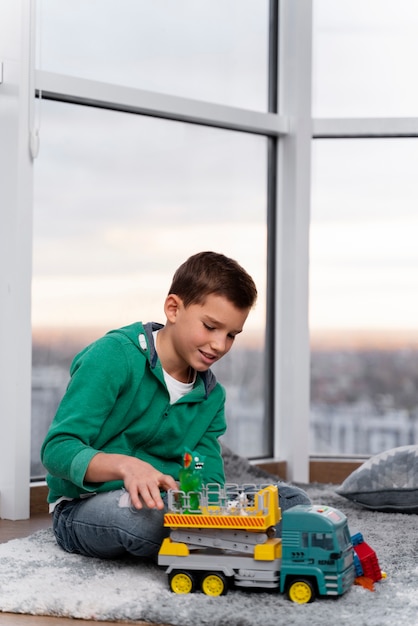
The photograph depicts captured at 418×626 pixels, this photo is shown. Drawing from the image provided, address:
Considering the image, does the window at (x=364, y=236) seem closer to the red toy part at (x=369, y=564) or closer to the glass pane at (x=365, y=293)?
the glass pane at (x=365, y=293)

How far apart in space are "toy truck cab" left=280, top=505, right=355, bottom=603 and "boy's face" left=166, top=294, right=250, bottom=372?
0.35 m

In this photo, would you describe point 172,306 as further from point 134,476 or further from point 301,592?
point 301,592

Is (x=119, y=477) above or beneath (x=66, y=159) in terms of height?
beneath

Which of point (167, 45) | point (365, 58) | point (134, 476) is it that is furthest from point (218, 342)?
point (365, 58)

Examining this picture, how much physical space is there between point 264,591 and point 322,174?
175cm

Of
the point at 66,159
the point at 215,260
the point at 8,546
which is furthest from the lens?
the point at 66,159

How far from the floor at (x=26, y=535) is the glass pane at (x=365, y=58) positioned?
1.53m

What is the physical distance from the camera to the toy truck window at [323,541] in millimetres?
1360

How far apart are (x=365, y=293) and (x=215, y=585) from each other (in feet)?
5.44

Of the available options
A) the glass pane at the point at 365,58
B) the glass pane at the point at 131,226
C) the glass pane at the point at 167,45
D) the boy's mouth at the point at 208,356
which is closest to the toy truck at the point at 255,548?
the boy's mouth at the point at 208,356

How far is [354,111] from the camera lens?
292cm

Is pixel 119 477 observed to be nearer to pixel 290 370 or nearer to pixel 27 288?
pixel 27 288

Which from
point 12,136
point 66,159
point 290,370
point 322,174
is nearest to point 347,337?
point 290,370

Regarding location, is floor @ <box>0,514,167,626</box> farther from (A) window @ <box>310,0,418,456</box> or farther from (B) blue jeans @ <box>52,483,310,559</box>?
(A) window @ <box>310,0,418,456</box>
